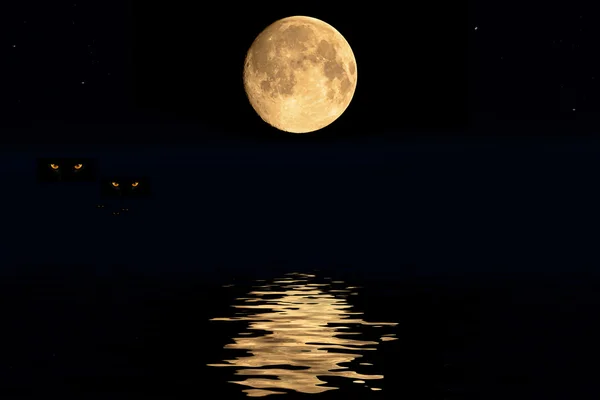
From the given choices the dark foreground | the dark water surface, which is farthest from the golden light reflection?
the dark foreground

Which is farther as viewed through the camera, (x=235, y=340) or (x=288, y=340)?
(x=235, y=340)

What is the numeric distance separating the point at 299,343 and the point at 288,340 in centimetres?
61

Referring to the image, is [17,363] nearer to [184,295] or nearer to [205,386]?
[205,386]

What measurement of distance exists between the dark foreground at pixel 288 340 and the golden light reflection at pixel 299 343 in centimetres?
27

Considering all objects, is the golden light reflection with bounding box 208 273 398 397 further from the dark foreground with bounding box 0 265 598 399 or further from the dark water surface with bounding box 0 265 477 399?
the dark foreground with bounding box 0 265 598 399

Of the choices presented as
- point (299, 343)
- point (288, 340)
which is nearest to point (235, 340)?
point (288, 340)

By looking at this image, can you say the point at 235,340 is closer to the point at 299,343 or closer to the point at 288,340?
the point at 288,340

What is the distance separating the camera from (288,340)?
24.9 meters

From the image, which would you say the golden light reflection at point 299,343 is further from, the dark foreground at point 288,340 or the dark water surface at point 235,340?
the dark foreground at point 288,340

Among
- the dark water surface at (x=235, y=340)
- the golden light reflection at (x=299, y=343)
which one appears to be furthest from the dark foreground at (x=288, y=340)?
the golden light reflection at (x=299, y=343)

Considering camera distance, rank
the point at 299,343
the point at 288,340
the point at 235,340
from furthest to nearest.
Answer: the point at 235,340 < the point at 288,340 < the point at 299,343

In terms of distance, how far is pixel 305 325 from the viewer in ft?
91.3

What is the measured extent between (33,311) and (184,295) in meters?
6.52

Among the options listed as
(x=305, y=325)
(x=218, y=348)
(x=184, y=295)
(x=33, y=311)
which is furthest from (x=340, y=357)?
(x=184, y=295)
